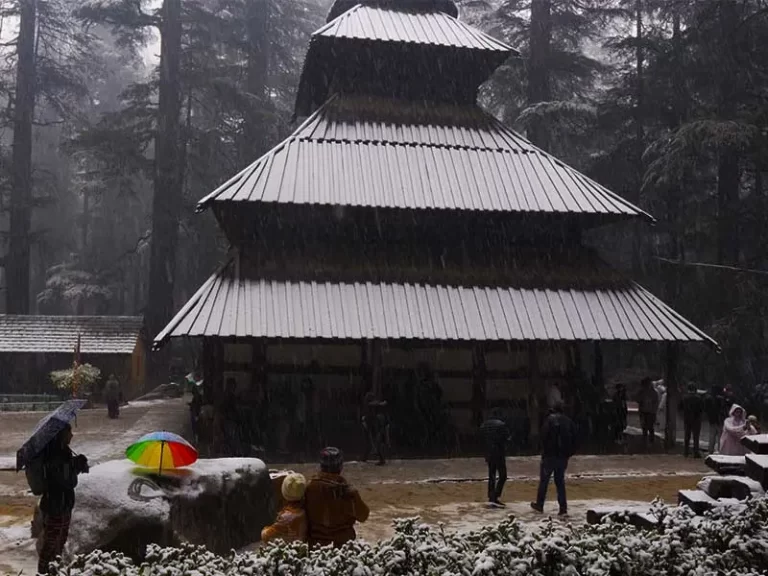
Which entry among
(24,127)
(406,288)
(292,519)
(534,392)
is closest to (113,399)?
(406,288)

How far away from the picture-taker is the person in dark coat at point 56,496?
22.9 ft

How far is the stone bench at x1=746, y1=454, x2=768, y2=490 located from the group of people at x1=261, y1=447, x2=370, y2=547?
418 centimetres

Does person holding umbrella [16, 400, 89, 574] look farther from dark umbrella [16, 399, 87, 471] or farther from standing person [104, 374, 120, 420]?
standing person [104, 374, 120, 420]

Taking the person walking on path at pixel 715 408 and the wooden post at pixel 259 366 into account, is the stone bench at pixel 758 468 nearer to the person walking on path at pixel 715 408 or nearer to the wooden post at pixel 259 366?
the person walking on path at pixel 715 408

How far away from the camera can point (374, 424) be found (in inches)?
581

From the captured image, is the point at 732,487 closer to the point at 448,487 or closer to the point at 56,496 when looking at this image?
the point at 448,487

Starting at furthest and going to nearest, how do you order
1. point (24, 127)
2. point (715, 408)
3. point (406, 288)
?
point (24, 127)
point (406, 288)
point (715, 408)

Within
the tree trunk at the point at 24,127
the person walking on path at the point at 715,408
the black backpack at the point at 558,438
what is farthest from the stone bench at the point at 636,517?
the tree trunk at the point at 24,127

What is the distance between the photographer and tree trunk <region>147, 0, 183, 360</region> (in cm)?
3194

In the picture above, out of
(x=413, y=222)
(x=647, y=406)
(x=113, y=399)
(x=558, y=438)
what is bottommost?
(x=113, y=399)

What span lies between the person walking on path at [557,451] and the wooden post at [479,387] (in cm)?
612

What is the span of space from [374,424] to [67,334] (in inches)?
678

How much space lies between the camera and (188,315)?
1459 centimetres

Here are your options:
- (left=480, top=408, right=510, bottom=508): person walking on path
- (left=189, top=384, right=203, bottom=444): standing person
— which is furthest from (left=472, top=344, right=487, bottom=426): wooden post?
(left=189, top=384, right=203, bottom=444): standing person
